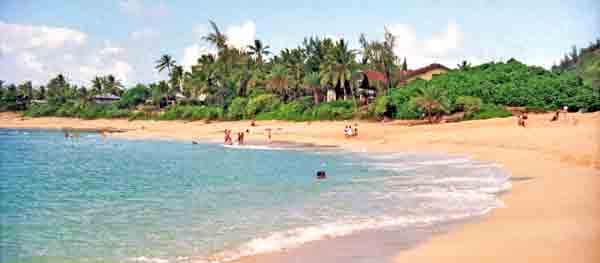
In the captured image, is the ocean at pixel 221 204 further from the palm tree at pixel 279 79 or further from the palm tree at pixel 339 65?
the palm tree at pixel 279 79

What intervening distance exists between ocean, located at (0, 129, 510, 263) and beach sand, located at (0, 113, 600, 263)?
1.05 metres

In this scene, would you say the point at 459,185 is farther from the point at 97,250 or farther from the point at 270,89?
the point at 270,89

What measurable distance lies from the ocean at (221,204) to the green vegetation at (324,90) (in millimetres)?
23928

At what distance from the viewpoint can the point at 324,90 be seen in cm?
7344

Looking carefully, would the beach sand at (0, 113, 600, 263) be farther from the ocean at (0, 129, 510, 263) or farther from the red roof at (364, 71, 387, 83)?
the red roof at (364, 71, 387, 83)

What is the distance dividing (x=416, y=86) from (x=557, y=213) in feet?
142

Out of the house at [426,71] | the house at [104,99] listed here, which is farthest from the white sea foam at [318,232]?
the house at [104,99]

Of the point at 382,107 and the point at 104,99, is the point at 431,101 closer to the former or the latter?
the point at 382,107

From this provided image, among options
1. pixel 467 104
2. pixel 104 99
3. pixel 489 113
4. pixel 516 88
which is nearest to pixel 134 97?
pixel 104 99

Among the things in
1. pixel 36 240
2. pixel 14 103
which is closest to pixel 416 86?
pixel 36 240

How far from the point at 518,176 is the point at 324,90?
2144 inches

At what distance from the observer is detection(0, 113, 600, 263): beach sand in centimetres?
962

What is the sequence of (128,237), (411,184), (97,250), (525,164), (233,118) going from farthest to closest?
(233,118) → (525,164) → (411,184) → (128,237) → (97,250)

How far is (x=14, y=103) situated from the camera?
112 m
